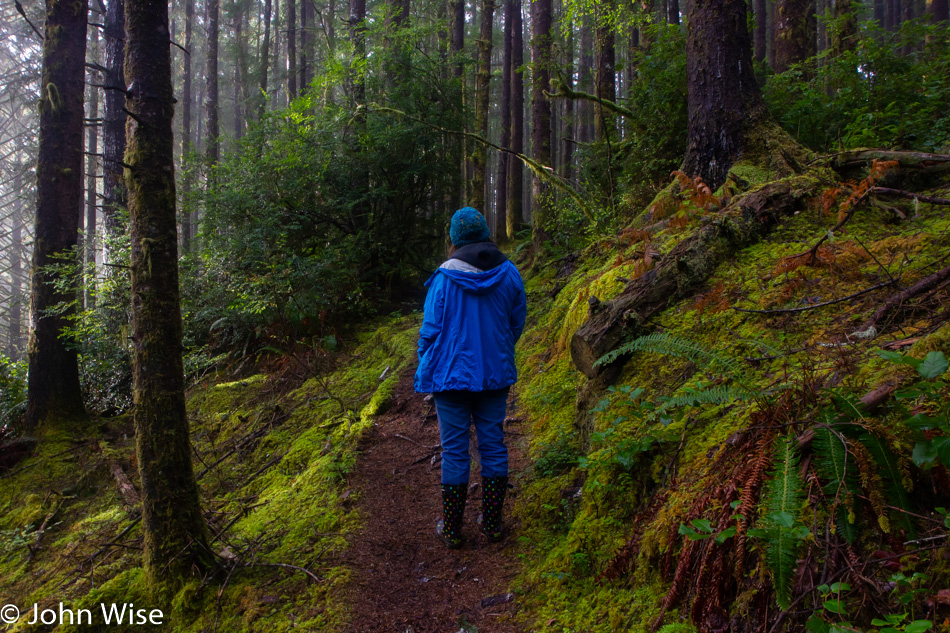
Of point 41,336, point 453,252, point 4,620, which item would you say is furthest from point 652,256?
point 41,336

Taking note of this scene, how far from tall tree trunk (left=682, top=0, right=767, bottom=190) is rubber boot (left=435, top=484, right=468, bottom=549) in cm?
453

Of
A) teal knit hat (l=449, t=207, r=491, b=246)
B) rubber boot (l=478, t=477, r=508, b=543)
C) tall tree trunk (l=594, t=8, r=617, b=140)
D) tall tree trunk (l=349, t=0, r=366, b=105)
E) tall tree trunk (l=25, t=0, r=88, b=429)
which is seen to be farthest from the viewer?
tall tree trunk (l=594, t=8, r=617, b=140)

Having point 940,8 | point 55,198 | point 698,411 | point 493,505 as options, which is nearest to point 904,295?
point 698,411

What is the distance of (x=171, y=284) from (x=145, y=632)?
2238 millimetres

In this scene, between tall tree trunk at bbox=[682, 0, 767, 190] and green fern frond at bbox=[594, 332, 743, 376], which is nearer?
green fern frond at bbox=[594, 332, 743, 376]

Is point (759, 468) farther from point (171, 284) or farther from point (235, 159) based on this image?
point (235, 159)

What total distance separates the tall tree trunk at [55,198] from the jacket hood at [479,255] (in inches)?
294

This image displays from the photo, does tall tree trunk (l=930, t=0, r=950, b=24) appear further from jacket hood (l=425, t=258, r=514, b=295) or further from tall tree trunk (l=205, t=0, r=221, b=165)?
tall tree trunk (l=205, t=0, r=221, b=165)

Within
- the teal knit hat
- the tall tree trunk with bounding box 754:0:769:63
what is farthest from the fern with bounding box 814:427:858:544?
the tall tree trunk with bounding box 754:0:769:63

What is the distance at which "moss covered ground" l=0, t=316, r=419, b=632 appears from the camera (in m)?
3.37

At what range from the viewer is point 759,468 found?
2094 mm

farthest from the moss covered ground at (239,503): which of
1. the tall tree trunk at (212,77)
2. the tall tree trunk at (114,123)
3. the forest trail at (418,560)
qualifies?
the tall tree trunk at (212,77)

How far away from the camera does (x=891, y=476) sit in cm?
180

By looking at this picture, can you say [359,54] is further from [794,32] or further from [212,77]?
[212,77]
